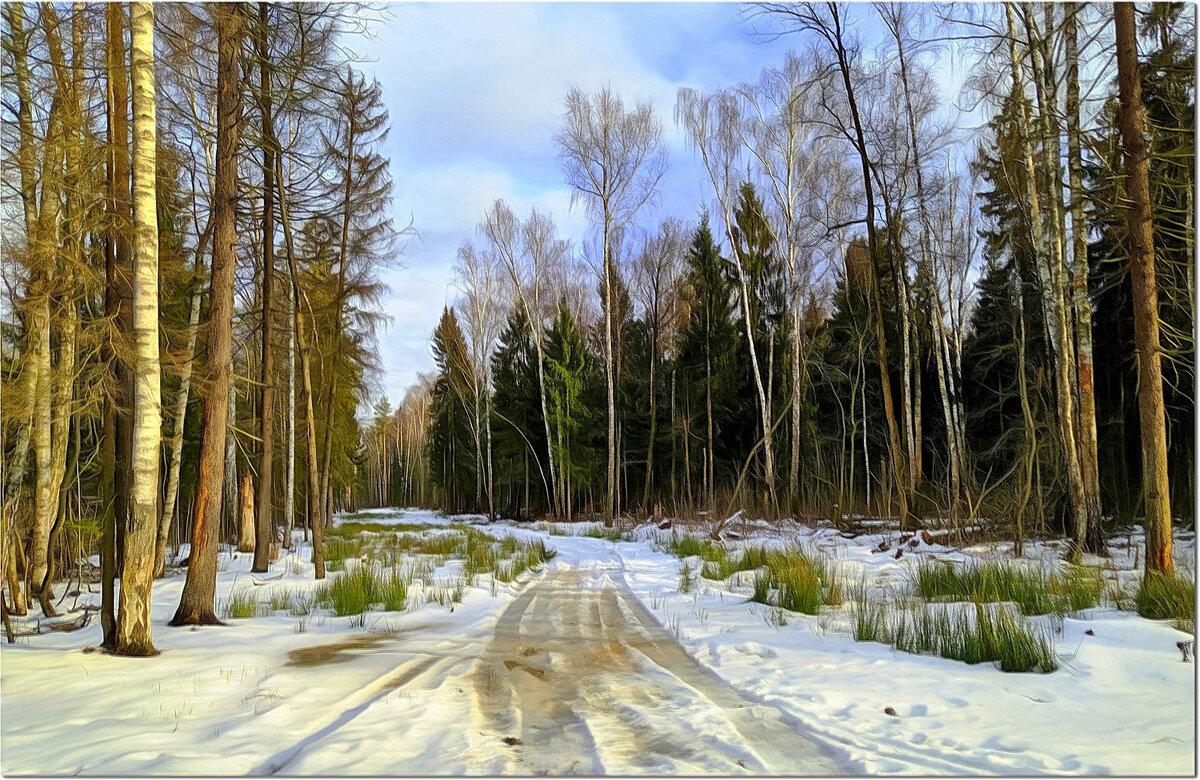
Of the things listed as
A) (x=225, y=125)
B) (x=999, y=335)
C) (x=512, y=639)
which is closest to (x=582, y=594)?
(x=512, y=639)

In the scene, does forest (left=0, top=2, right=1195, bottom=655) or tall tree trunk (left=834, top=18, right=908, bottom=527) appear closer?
forest (left=0, top=2, right=1195, bottom=655)

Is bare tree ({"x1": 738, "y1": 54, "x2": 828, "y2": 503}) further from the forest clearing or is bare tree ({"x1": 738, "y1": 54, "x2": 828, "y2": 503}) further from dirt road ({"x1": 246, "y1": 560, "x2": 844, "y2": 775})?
dirt road ({"x1": 246, "y1": 560, "x2": 844, "y2": 775})

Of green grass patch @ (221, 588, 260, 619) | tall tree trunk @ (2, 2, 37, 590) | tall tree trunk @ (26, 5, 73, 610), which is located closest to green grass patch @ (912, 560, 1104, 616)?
green grass patch @ (221, 588, 260, 619)

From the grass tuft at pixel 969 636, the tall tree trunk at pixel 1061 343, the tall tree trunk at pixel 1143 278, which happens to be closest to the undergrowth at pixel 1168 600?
the grass tuft at pixel 969 636

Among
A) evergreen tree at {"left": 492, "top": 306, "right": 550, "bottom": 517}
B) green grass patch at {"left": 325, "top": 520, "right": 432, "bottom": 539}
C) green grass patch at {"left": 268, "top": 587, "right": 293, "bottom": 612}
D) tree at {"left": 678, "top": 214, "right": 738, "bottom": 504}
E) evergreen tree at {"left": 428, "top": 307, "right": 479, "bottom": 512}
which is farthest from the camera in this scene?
evergreen tree at {"left": 428, "top": 307, "right": 479, "bottom": 512}

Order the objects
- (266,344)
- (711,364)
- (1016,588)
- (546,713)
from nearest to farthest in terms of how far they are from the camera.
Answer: (546,713)
(1016,588)
(266,344)
(711,364)

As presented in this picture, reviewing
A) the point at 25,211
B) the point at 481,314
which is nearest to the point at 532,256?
the point at 481,314

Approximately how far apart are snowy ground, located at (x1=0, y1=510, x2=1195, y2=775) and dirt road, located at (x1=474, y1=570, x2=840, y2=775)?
0.02 metres

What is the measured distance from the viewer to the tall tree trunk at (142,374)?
520cm

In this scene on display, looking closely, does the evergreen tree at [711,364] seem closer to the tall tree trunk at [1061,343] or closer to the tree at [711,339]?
the tree at [711,339]

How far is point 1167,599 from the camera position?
5.10 m

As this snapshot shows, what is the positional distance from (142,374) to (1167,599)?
8454 mm

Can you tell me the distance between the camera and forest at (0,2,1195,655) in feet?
21.3

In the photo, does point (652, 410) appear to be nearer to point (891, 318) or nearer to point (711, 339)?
point (711, 339)
